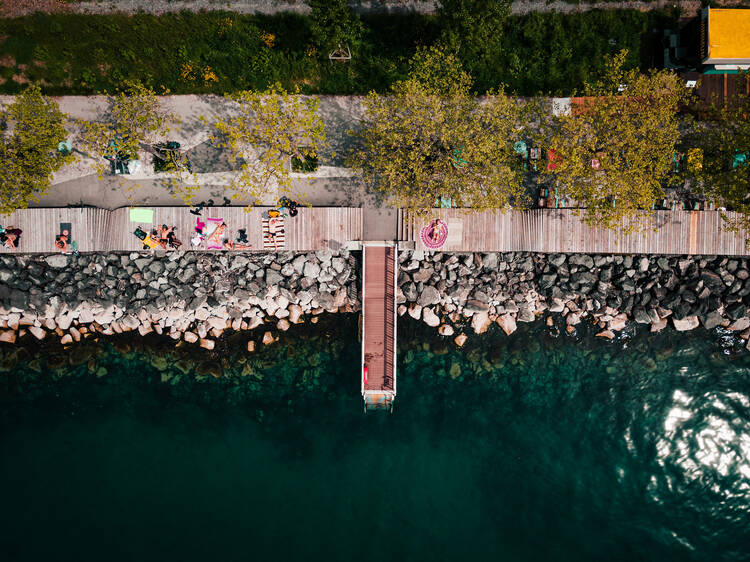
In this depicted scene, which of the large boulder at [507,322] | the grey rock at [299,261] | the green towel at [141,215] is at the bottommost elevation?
the large boulder at [507,322]

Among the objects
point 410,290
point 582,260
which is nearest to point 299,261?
point 410,290

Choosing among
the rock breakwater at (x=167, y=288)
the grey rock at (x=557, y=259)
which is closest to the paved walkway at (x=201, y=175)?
the rock breakwater at (x=167, y=288)

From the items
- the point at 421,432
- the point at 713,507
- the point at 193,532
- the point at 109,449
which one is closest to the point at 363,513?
the point at 421,432

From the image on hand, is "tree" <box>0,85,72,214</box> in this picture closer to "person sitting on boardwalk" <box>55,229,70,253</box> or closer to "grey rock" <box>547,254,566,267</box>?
"person sitting on boardwalk" <box>55,229,70,253</box>

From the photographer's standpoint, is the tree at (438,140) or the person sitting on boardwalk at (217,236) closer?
the tree at (438,140)

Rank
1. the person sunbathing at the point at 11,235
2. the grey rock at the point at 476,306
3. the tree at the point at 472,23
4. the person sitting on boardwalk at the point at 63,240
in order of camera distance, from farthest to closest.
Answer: the grey rock at the point at 476,306 → the person sunbathing at the point at 11,235 → the person sitting on boardwalk at the point at 63,240 → the tree at the point at 472,23

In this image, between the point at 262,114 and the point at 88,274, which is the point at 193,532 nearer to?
the point at 88,274

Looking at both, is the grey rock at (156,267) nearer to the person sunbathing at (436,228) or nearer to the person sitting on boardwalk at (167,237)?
the person sitting on boardwalk at (167,237)
